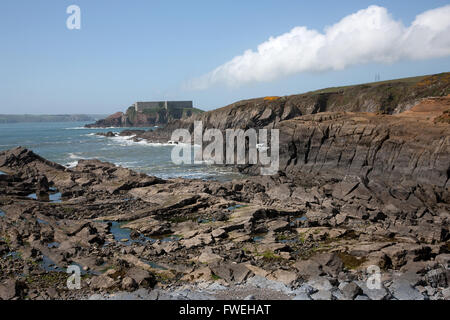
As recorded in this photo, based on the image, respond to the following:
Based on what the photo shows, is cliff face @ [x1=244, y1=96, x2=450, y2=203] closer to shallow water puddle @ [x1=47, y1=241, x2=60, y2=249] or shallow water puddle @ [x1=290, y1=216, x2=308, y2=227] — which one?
shallow water puddle @ [x1=290, y1=216, x2=308, y2=227]

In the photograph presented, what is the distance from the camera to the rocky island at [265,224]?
19.2m

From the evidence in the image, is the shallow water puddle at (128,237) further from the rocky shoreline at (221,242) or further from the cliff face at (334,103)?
the cliff face at (334,103)

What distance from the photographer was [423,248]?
2159cm

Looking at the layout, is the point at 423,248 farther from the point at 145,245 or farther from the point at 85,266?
the point at 85,266

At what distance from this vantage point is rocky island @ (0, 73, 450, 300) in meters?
19.2

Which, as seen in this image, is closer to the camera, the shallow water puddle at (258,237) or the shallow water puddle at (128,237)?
the shallow water puddle at (258,237)

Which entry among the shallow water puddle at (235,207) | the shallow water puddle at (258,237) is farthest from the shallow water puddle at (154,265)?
the shallow water puddle at (235,207)

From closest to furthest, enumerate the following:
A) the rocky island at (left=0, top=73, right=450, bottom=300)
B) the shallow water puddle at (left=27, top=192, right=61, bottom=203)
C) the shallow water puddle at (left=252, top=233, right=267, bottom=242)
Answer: the rocky island at (left=0, top=73, right=450, bottom=300) → the shallow water puddle at (left=252, top=233, right=267, bottom=242) → the shallow water puddle at (left=27, top=192, right=61, bottom=203)

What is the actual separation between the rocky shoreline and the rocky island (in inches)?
4.0

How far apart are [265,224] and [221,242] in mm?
4689

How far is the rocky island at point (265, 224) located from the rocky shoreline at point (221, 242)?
10 centimetres

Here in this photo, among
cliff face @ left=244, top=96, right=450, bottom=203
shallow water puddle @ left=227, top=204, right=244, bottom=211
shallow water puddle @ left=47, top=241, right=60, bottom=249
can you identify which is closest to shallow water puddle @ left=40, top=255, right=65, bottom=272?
shallow water puddle @ left=47, top=241, right=60, bottom=249
